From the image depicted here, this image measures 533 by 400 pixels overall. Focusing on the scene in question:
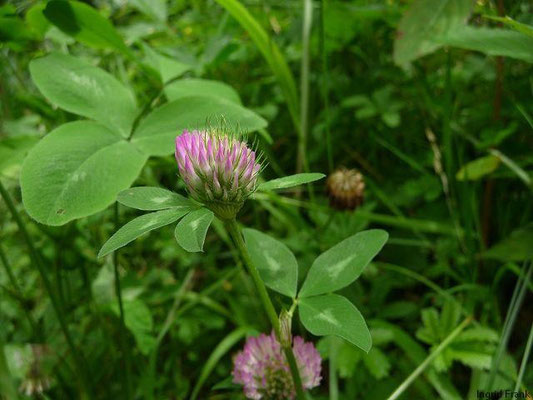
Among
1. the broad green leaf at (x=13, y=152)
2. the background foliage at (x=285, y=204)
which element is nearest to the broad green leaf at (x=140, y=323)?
the background foliage at (x=285, y=204)

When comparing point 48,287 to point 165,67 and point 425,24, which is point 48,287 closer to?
point 165,67

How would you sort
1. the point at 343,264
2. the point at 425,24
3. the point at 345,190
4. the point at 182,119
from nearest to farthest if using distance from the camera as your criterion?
the point at 343,264, the point at 182,119, the point at 425,24, the point at 345,190

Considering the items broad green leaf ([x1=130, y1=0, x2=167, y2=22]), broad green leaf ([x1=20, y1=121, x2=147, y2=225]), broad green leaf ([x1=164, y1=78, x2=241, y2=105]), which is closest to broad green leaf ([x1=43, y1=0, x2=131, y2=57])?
broad green leaf ([x1=164, y1=78, x2=241, y2=105])

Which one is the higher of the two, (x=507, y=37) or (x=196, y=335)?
(x=507, y=37)

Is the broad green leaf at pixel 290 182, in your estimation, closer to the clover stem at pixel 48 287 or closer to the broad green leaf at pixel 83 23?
the clover stem at pixel 48 287

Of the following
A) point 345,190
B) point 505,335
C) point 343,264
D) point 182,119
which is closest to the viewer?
point 343,264

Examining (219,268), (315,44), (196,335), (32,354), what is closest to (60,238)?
(32,354)

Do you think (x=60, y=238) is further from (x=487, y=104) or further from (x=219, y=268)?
(x=487, y=104)

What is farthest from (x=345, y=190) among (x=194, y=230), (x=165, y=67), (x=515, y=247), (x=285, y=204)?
(x=194, y=230)
